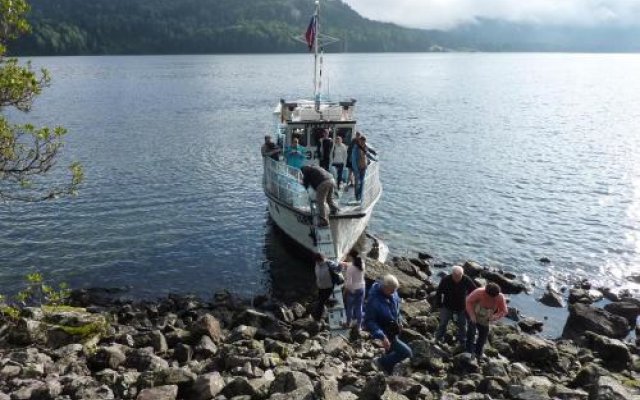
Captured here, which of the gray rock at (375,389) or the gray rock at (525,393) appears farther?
the gray rock at (525,393)

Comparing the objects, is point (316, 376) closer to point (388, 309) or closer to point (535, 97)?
point (388, 309)

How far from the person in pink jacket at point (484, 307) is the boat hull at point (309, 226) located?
8319 mm

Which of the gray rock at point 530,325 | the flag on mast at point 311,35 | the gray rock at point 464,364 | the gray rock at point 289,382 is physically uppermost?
the flag on mast at point 311,35

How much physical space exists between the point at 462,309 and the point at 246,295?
33.9 ft

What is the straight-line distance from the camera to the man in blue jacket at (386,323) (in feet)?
41.7

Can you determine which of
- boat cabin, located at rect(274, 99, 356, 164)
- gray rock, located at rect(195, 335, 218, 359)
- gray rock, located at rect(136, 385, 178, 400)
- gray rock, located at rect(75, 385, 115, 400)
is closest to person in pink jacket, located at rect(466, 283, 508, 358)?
gray rock, located at rect(195, 335, 218, 359)

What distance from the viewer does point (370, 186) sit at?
80.5ft

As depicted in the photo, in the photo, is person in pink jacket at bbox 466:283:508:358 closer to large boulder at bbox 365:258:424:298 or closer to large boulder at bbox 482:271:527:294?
large boulder at bbox 365:258:424:298

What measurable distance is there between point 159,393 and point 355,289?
247 inches

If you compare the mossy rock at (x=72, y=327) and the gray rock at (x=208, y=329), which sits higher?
the mossy rock at (x=72, y=327)

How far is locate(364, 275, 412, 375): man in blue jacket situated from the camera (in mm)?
12708

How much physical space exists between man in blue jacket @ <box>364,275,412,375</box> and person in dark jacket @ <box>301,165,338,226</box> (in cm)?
810

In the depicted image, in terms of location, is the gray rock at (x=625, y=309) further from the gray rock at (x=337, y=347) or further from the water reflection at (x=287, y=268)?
the gray rock at (x=337, y=347)

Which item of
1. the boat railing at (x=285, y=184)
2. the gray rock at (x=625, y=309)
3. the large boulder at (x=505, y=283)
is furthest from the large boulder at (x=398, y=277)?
the gray rock at (x=625, y=309)
